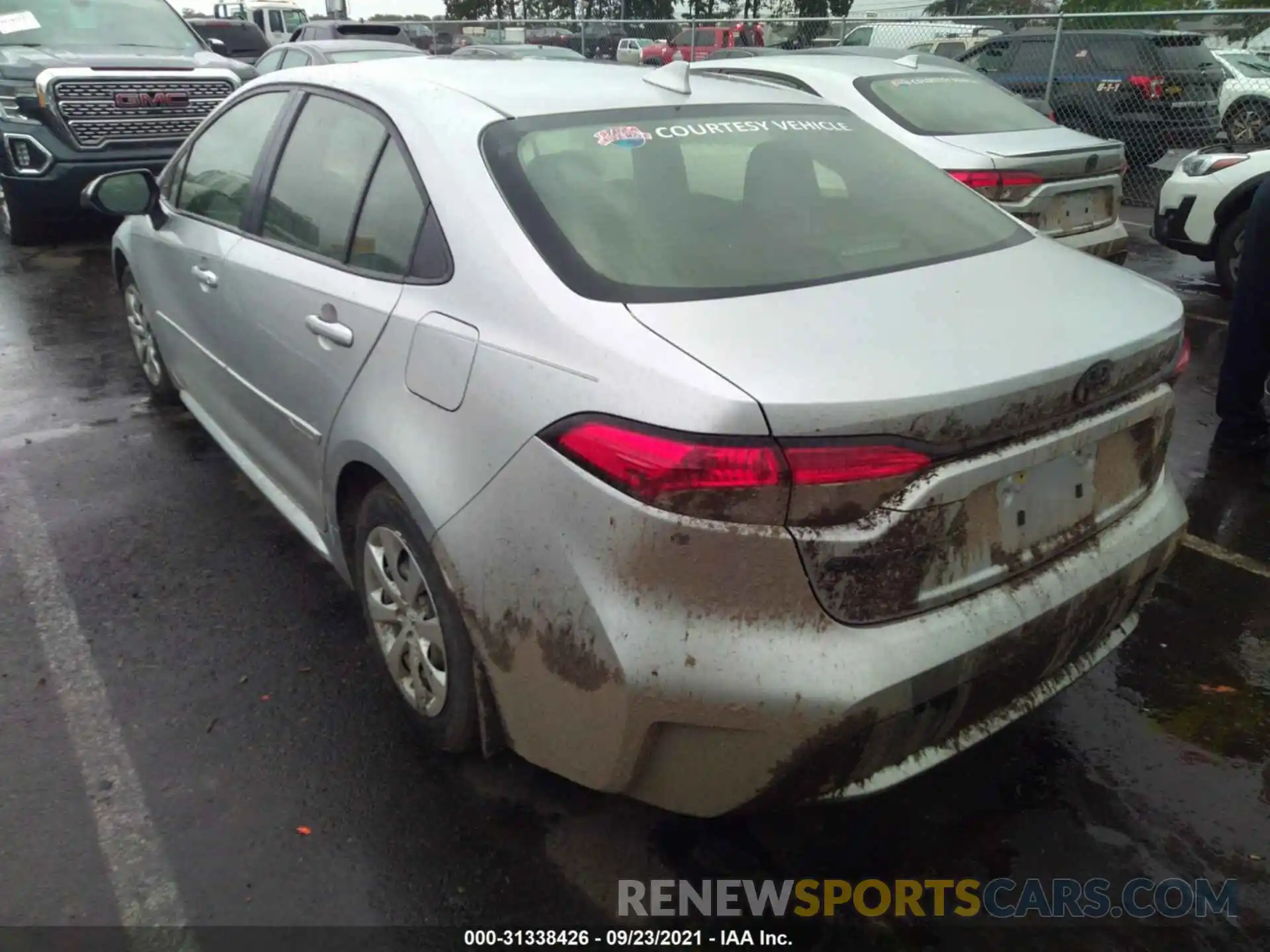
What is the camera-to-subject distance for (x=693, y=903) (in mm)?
2293

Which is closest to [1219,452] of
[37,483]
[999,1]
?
[37,483]

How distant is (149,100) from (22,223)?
1.78m

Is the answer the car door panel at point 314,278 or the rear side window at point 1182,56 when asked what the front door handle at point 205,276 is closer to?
the car door panel at point 314,278

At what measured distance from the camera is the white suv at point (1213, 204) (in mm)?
6723

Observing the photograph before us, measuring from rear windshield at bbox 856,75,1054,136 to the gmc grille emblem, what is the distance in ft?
19.5

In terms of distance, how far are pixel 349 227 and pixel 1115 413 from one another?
6.77ft

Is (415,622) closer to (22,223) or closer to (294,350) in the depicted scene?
(294,350)

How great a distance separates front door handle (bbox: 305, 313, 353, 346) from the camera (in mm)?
2631

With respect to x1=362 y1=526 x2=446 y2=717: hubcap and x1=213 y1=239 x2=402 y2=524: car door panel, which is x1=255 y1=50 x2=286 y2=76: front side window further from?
x1=362 y1=526 x2=446 y2=717: hubcap

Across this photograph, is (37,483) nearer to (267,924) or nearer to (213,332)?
(213,332)

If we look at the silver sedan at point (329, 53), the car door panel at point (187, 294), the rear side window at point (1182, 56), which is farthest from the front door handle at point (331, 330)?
the rear side window at point (1182, 56)

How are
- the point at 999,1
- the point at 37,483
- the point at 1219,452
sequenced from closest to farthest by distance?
the point at 37,483
the point at 1219,452
the point at 999,1

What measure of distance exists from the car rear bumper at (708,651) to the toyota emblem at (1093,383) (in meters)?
0.37

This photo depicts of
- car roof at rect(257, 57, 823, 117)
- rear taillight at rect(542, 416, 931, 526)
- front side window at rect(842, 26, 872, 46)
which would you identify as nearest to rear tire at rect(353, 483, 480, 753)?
rear taillight at rect(542, 416, 931, 526)
